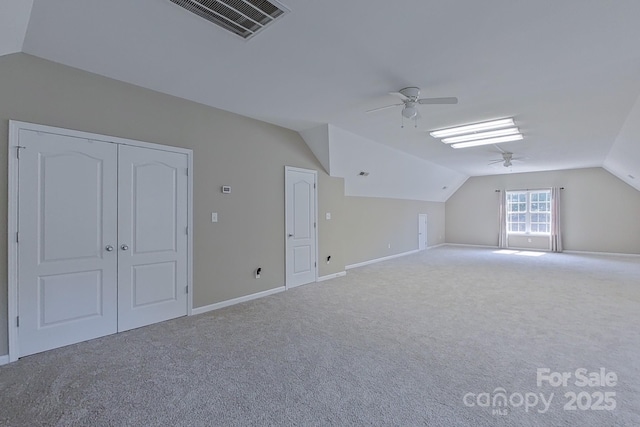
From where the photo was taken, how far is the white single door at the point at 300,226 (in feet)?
17.0

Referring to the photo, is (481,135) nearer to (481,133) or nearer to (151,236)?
(481,133)

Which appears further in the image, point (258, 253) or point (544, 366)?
point (258, 253)

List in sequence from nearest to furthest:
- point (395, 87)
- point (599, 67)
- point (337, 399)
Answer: point (337, 399), point (599, 67), point (395, 87)

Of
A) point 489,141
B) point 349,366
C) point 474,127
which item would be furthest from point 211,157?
point 489,141

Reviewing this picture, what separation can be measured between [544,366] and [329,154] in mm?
4036

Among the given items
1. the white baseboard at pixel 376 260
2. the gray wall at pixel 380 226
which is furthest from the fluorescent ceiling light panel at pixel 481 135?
the white baseboard at pixel 376 260

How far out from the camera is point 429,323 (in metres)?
3.63

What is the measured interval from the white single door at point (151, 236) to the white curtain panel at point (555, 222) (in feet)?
35.2

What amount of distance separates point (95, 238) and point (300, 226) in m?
2.95

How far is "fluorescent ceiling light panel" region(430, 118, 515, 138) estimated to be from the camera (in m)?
4.70

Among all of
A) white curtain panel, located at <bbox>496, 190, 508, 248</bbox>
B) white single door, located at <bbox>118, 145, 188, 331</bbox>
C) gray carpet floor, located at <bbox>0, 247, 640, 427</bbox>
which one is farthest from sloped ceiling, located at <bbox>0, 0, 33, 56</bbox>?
white curtain panel, located at <bbox>496, 190, 508, 248</bbox>

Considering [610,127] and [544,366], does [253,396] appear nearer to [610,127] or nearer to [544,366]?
[544,366]

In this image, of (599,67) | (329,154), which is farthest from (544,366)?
(329,154)

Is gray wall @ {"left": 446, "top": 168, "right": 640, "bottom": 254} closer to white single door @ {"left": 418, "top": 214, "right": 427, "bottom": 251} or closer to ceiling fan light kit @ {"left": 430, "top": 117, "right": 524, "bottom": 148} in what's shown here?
white single door @ {"left": 418, "top": 214, "right": 427, "bottom": 251}
